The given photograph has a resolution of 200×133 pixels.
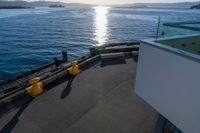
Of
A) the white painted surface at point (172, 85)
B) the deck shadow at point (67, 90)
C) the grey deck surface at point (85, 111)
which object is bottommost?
the grey deck surface at point (85, 111)

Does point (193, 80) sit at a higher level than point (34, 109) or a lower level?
higher

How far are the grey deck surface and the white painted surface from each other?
3471 mm

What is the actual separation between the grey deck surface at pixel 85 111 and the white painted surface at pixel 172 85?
347 cm

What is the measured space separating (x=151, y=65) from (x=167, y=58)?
0.72 metres

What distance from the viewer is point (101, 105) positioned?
993 cm

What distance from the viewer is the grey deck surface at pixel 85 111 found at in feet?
27.0

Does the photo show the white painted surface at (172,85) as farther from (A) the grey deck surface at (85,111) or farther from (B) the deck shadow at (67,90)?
(B) the deck shadow at (67,90)

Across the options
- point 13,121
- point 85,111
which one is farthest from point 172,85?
point 13,121

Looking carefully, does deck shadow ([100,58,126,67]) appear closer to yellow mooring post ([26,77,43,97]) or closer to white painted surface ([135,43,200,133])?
yellow mooring post ([26,77,43,97])

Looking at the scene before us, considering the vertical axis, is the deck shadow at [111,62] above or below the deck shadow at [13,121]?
above

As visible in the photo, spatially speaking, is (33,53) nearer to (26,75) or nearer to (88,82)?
(26,75)

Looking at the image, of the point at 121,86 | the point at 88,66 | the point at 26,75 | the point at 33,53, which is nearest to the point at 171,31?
the point at 121,86

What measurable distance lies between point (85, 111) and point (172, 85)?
18.8 ft

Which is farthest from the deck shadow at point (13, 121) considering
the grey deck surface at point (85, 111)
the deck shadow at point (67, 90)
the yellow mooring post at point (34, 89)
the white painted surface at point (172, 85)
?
the white painted surface at point (172, 85)
